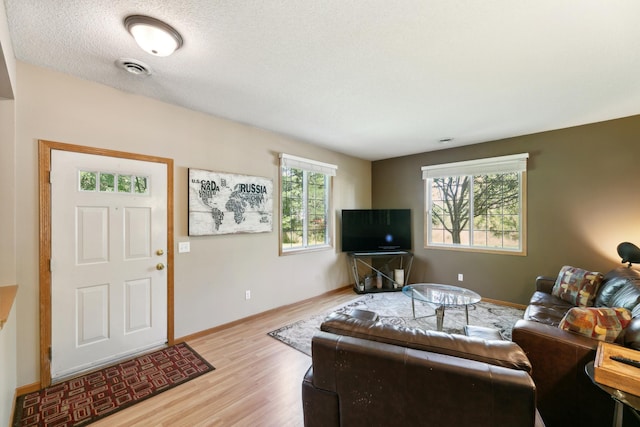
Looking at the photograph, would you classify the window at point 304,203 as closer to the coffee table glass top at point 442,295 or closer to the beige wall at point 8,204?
→ the coffee table glass top at point 442,295

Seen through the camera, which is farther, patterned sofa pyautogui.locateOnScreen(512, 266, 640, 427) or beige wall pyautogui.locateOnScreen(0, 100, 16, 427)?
beige wall pyautogui.locateOnScreen(0, 100, 16, 427)

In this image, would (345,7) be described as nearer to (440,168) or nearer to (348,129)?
(348,129)

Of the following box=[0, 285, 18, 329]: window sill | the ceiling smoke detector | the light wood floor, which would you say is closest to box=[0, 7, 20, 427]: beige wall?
box=[0, 285, 18, 329]: window sill

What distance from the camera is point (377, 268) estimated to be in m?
5.36

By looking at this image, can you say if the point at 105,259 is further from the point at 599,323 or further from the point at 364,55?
the point at 599,323

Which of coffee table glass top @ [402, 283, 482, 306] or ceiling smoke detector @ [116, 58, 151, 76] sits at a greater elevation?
ceiling smoke detector @ [116, 58, 151, 76]

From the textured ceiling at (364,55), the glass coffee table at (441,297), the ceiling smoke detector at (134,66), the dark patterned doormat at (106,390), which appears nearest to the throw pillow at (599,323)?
the glass coffee table at (441,297)

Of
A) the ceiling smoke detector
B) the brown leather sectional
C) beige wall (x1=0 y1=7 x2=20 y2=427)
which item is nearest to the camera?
the brown leather sectional

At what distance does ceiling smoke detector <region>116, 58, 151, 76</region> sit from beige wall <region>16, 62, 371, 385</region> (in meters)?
0.19

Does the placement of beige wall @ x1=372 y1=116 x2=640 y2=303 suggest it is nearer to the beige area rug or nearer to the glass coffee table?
the beige area rug

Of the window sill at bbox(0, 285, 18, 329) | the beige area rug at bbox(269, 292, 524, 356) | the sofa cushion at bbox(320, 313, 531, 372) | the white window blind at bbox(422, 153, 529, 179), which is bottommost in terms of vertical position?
the beige area rug at bbox(269, 292, 524, 356)

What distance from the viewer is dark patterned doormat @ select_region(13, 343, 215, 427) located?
6.01ft

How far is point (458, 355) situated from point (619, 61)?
2652 millimetres

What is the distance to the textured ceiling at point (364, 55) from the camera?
1547 mm
